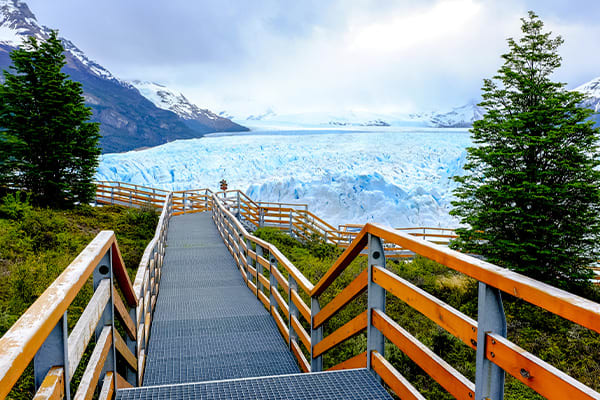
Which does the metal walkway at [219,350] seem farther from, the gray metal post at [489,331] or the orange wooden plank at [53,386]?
the orange wooden plank at [53,386]

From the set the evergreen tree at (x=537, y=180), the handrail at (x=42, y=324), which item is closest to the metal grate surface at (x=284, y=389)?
the handrail at (x=42, y=324)

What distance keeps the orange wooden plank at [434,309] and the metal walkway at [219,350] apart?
2.30 feet

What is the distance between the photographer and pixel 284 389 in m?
2.86

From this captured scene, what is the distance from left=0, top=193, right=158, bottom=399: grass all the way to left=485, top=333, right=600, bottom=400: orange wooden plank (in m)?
3.88

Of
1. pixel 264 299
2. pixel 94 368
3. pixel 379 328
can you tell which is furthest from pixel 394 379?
pixel 264 299

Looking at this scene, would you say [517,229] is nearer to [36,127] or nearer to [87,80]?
[36,127]

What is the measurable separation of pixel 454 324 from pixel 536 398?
12.8 feet

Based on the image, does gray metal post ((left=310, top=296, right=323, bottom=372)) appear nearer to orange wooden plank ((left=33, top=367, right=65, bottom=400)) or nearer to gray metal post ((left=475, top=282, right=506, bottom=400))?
gray metal post ((left=475, top=282, right=506, bottom=400))

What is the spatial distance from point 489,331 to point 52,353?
5.14 feet

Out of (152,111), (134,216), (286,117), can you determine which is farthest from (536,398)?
(152,111)

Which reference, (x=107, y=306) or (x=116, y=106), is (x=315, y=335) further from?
(x=116, y=106)

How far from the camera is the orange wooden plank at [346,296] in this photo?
2.89 metres

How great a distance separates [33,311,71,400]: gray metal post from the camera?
149 cm

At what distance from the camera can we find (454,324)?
191cm
